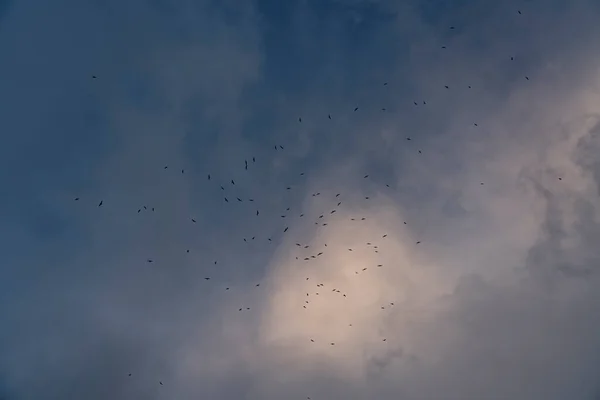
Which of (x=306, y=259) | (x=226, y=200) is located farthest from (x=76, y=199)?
(x=306, y=259)

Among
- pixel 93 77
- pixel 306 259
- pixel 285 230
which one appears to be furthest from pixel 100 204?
pixel 306 259

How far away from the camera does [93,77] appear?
110m

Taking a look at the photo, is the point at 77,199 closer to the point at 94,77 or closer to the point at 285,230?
the point at 94,77

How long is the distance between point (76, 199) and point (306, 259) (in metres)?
81.2

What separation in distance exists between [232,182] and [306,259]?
37455 millimetres

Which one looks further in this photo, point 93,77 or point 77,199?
point 77,199

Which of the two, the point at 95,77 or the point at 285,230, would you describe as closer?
the point at 95,77

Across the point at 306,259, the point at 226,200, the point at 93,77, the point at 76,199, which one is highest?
the point at 93,77

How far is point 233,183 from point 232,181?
798mm

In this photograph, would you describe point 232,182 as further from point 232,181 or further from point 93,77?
point 93,77

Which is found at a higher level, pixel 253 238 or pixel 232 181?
pixel 232 181

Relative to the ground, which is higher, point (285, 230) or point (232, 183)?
point (232, 183)

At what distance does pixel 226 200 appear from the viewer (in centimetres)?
11656

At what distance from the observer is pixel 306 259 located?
127 metres
